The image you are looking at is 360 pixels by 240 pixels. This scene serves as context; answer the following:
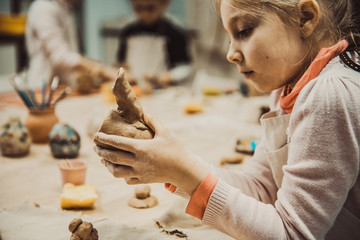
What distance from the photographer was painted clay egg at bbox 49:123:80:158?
130 cm

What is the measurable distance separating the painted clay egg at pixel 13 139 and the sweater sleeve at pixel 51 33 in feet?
5.79

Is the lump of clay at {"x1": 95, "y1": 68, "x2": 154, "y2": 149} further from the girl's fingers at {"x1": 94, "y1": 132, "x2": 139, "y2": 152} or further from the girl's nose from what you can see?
the girl's nose

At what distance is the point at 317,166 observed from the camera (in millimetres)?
591

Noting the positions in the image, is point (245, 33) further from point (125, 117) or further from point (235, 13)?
point (125, 117)

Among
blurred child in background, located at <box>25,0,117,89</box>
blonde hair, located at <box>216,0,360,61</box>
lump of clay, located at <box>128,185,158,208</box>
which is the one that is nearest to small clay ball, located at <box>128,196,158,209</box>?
lump of clay, located at <box>128,185,158,208</box>

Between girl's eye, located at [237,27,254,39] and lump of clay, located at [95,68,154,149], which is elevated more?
girl's eye, located at [237,27,254,39]

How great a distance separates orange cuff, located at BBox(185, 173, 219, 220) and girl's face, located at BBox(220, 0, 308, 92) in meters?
0.27

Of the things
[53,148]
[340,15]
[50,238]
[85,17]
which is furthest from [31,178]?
[85,17]

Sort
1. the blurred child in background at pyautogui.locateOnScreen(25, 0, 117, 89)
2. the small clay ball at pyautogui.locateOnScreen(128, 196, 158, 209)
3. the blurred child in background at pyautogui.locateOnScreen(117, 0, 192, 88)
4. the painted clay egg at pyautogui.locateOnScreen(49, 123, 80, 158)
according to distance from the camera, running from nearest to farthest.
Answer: the small clay ball at pyautogui.locateOnScreen(128, 196, 158, 209) < the painted clay egg at pyautogui.locateOnScreen(49, 123, 80, 158) < the blurred child in background at pyautogui.locateOnScreen(25, 0, 117, 89) < the blurred child in background at pyautogui.locateOnScreen(117, 0, 192, 88)

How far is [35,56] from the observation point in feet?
10.8

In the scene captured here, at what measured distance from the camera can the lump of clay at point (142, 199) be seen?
0.94 metres

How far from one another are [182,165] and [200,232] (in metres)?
0.25

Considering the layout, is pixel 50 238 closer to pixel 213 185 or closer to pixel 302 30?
pixel 213 185

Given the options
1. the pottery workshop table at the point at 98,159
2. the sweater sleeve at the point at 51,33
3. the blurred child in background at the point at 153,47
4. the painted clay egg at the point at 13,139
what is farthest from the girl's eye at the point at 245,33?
the blurred child in background at the point at 153,47
